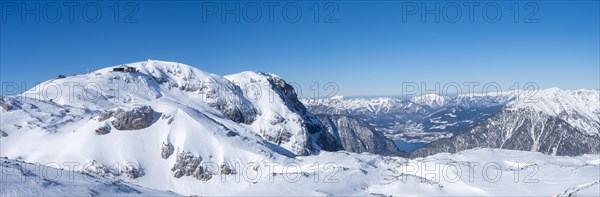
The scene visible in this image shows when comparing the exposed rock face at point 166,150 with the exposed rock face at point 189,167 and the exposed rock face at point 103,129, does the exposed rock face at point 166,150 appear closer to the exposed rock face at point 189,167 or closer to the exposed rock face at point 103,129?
the exposed rock face at point 189,167

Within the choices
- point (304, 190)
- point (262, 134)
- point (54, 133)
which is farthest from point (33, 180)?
point (262, 134)

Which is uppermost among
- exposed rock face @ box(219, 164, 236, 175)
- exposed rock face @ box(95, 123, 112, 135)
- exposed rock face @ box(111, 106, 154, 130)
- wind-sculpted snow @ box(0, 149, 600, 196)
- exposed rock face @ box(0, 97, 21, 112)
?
exposed rock face @ box(0, 97, 21, 112)

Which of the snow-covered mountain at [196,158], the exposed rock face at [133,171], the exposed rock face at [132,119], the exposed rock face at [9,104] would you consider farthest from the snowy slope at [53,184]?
the exposed rock face at [9,104]

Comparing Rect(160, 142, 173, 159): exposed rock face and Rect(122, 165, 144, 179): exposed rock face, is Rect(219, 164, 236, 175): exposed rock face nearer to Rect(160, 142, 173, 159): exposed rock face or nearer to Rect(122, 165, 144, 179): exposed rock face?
Rect(160, 142, 173, 159): exposed rock face

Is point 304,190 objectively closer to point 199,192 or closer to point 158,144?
point 199,192

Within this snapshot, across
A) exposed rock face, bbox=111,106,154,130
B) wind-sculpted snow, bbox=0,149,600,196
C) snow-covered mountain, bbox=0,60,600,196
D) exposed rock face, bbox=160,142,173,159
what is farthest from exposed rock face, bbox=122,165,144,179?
exposed rock face, bbox=111,106,154,130

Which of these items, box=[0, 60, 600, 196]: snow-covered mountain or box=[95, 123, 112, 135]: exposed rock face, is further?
box=[95, 123, 112, 135]: exposed rock face
